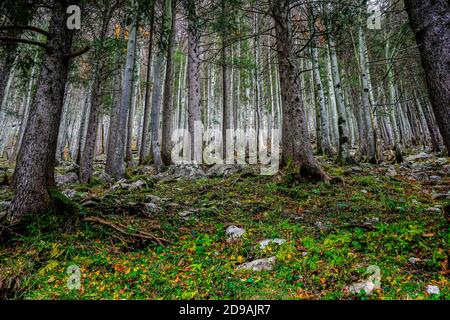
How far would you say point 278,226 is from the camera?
4348 mm

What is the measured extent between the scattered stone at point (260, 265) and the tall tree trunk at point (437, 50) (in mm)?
2595

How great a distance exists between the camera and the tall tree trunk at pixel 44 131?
12.8 ft

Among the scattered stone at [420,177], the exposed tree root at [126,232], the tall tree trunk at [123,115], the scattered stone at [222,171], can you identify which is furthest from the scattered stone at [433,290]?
the tall tree trunk at [123,115]

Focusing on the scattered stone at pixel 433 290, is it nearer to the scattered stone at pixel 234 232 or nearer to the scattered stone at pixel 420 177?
the scattered stone at pixel 234 232

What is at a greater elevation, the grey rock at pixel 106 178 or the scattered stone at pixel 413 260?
the grey rock at pixel 106 178

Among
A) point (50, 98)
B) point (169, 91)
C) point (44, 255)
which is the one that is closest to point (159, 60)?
point (169, 91)

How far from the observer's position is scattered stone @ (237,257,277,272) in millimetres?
3043

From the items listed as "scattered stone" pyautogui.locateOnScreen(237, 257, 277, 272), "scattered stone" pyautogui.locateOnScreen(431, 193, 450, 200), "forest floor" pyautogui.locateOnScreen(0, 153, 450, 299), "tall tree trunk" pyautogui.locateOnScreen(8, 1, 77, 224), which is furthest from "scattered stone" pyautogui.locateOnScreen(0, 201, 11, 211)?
"scattered stone" pyautogui.locateOnScreen(431, 193, 450, 200)

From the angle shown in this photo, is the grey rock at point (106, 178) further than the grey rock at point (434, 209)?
Yes

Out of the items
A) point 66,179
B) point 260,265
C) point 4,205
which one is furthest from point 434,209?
point 66,179

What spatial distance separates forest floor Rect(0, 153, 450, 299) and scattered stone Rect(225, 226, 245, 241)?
39mm

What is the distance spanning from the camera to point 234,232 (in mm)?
4176
